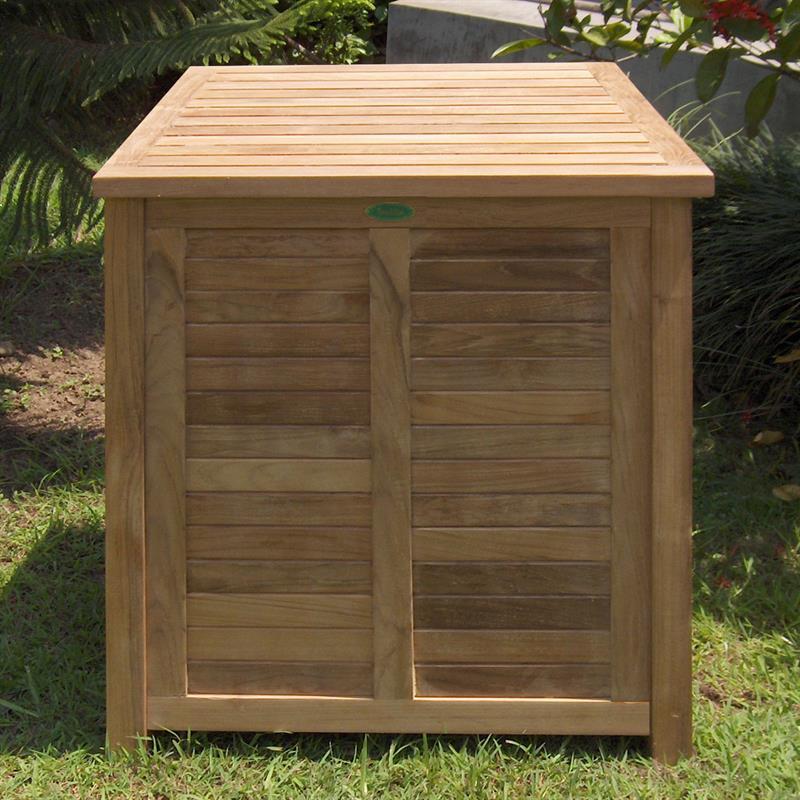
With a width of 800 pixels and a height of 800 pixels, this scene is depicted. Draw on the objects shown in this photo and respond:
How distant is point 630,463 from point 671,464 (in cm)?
8

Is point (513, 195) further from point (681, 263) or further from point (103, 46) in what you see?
point (103, 46)

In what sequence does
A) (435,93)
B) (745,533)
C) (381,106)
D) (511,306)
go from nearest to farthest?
1. (511,306)
2. (381,106)
3. (435,93)
4. (745,533)

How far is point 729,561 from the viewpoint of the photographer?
3.68m

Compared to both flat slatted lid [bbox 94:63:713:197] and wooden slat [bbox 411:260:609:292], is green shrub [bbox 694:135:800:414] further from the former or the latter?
wooden slat [bbox 411:260:609:292]

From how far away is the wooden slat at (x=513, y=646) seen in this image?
267cm

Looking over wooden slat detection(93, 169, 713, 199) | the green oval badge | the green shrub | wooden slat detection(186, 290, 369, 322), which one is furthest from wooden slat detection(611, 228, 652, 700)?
the green shrub

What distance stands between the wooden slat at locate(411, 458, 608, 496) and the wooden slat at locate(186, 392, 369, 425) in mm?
182

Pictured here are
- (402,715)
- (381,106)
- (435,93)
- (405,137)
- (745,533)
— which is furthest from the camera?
(745,533)

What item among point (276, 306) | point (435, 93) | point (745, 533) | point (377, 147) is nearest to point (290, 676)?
point (276, 306)

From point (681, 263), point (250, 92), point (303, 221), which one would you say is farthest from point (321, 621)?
point (250, 92)

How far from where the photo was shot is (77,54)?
3869 mm

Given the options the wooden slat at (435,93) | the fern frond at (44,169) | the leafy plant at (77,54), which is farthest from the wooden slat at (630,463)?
the fern frond at (44,169)

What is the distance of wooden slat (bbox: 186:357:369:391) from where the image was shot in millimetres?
2633

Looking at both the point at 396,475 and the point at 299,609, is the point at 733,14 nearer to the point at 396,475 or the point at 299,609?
the point at 396,475
